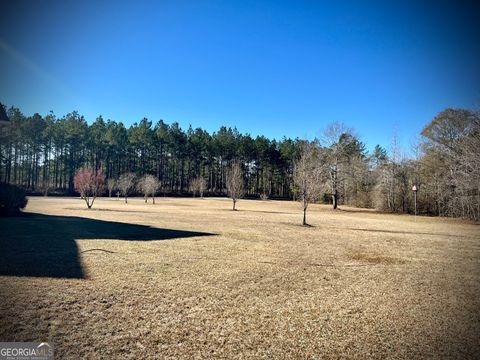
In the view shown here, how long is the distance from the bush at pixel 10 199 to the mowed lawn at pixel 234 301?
9.35 metres

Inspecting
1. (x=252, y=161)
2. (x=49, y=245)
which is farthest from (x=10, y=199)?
→ (x=252, y=161)

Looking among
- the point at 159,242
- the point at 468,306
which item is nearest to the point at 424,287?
the point at 468,306

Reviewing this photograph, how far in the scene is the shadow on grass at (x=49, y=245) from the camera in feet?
22.2

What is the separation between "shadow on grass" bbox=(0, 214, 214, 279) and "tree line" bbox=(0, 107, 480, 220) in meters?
3.14

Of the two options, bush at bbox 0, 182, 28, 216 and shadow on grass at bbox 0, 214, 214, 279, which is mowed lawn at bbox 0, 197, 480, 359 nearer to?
shadow on grass at bbox 0, 214, 214, 279

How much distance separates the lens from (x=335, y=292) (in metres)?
6.25

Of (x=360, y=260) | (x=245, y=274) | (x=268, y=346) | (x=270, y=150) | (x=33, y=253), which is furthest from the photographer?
(x=270, y=150)

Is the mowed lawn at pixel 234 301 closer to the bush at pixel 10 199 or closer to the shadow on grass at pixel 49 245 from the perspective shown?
the shadow on grass at pixel 49 245

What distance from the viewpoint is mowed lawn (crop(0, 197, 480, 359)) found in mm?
3893

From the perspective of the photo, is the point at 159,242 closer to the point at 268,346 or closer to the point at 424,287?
the point at 268,346

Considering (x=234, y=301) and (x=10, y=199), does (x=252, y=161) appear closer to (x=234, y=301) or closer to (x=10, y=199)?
(x=10, y=199)

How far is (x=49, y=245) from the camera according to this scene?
32.1ft

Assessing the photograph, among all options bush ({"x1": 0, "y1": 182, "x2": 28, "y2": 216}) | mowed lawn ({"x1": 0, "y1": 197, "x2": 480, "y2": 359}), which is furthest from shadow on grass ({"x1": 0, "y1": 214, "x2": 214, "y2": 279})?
bush ({"x1": 0, "y1": 182, "x2": 28, "y2": 216})

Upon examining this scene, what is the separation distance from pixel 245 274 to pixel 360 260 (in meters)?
4.65
